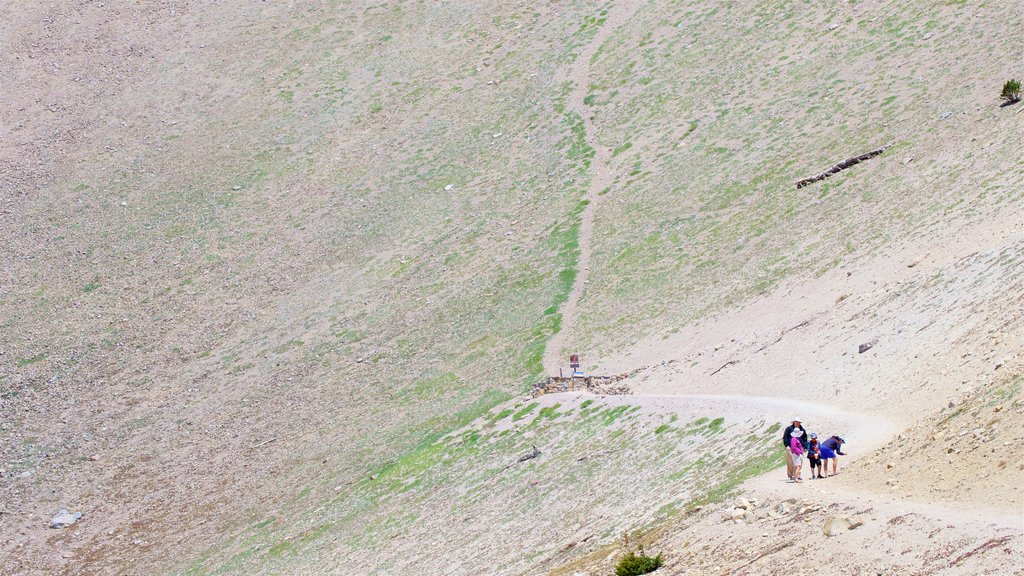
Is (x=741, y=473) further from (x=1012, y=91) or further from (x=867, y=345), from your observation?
(x=1012, y=91)

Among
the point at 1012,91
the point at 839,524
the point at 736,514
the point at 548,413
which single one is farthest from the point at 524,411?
the point at 1012,91

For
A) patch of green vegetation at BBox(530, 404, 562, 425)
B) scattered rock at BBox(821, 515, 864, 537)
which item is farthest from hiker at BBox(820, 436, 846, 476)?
patch of green vegetation at BBox(530, 404, 562, 425)

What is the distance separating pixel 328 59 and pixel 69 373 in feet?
126

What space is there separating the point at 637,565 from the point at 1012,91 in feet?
132

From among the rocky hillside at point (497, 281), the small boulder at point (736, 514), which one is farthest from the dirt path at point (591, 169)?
the small boulder at point (736, 514)

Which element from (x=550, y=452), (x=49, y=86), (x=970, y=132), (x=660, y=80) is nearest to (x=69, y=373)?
(x=550, y=452)

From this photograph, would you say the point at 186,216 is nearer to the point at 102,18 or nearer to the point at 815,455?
the point at 102,18

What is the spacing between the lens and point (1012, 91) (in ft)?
180

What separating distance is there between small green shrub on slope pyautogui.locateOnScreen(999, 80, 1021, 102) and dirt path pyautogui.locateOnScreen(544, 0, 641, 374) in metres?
22.0

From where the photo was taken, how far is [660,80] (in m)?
77.6

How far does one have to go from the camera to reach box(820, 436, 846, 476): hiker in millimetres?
27688

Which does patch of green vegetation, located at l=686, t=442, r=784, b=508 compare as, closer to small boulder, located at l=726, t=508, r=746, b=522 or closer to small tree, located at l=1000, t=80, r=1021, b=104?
small boulder, located at l=726, t=508, r=746, b=522

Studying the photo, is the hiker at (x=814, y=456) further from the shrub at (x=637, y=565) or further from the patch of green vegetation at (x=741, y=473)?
the shrub at (x=637, y=565)

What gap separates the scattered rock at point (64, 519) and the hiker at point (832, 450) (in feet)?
114
